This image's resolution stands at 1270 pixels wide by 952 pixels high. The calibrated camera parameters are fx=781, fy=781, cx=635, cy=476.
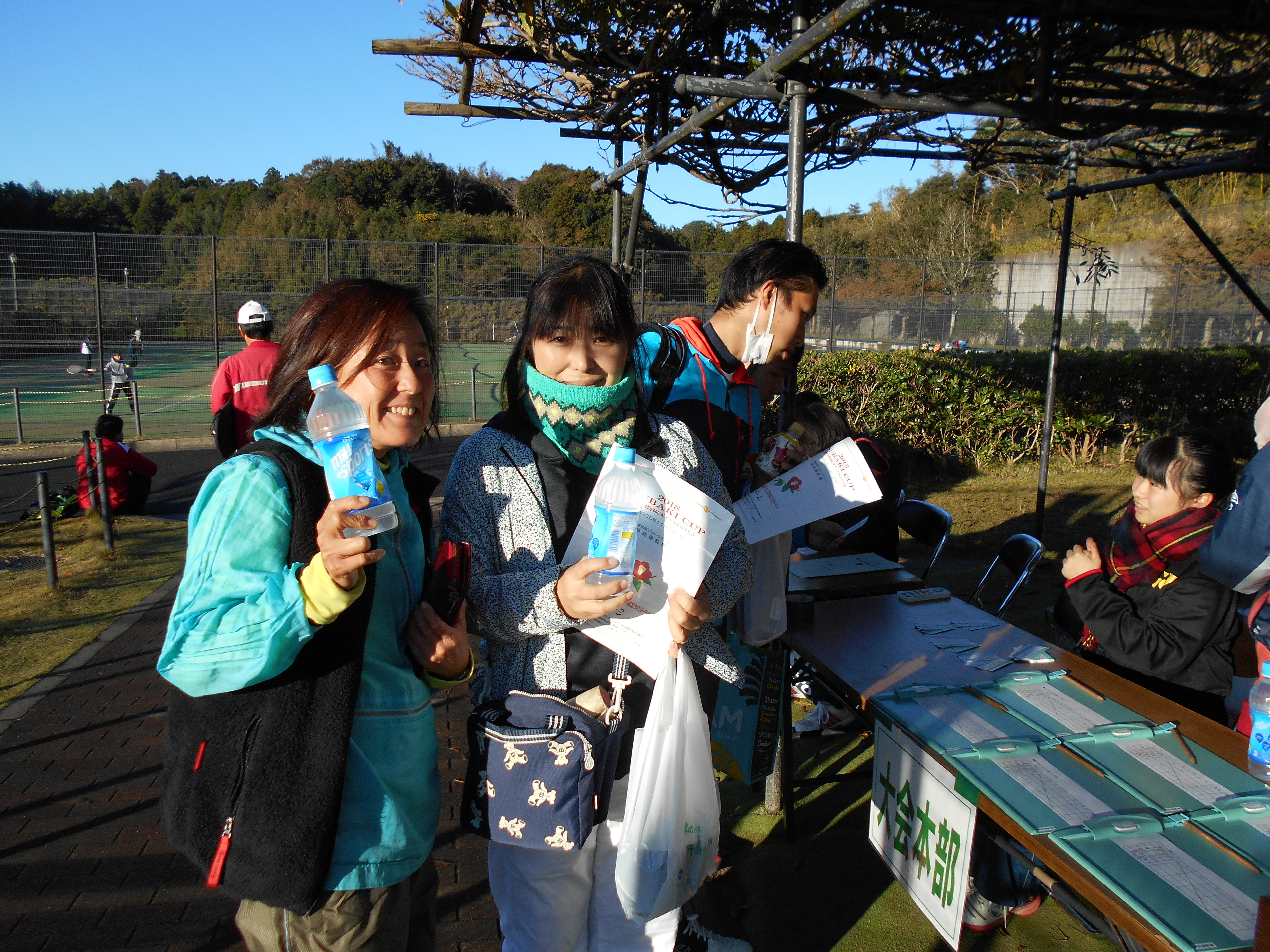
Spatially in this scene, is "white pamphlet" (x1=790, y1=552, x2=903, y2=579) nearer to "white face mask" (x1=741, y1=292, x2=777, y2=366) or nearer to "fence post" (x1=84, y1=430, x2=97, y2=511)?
"white face mask" (x1=741, y1=292, x2=777, y2=366)

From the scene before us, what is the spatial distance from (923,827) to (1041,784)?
342 mm

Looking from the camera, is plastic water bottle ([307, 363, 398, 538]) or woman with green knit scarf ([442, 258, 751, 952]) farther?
woman with green knit scarf ([442, 258, 751, 952])

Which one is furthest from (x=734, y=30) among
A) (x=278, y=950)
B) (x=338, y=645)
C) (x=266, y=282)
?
(x=266, y=282)

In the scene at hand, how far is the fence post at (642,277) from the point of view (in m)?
12.8

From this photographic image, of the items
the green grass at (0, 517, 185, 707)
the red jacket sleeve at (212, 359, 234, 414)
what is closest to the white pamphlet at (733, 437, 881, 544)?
the green grass at (0, 517, 185, 707)

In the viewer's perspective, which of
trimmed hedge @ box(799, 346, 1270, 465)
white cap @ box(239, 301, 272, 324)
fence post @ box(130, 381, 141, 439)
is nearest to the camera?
white cap @ box(239, 301, 272, 324)

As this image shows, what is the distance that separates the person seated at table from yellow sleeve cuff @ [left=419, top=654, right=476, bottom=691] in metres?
2.10

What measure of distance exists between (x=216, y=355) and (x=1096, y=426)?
1299cm

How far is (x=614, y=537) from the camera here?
1611 mm

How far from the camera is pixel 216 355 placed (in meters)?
12.8

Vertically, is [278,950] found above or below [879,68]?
below

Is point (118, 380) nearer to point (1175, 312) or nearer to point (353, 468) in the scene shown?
point (353, 468)

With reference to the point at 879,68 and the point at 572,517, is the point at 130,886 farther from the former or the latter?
the point at 879,68

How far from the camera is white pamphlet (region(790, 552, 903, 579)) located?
3.47 m
